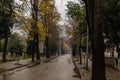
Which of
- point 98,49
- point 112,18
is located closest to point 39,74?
point 112,18

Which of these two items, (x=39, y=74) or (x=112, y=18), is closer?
(x=39, y=74)

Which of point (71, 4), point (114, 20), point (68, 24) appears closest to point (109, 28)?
point (114, 20)

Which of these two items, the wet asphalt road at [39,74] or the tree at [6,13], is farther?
the tree at [6,13]

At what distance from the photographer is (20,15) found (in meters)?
48.8

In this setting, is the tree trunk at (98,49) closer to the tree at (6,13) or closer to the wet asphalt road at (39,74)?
the wet asphalt road at (39,74)

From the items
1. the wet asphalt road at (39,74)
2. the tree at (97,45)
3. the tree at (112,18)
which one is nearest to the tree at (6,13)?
the wet asphalt road at (39,74)

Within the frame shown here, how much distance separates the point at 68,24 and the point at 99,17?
52888 millimetres

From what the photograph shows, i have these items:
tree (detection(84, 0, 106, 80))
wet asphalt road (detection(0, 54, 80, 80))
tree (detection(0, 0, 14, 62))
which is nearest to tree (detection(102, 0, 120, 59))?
wet asphalt road (detection(0, 54, 80, 80))

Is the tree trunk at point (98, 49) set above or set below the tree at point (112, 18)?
below

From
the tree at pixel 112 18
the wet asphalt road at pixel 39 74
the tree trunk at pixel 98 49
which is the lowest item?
the wet asphalt road at pixel 39 74

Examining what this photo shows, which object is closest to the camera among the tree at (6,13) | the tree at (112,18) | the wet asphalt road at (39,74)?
the wet asphalt road at (39,74)

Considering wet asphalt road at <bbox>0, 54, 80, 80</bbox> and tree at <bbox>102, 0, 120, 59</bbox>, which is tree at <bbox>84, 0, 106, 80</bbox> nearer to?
wet asphalt road at <bbox>0, 54, 80, 80</bbox>

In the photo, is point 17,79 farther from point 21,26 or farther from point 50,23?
point 50,23

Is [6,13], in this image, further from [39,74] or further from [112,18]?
[39,74]
